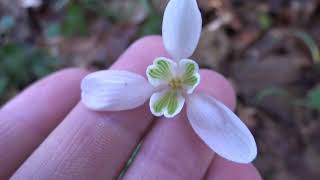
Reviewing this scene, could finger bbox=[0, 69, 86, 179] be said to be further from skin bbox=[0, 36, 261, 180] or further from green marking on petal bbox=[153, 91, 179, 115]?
green marking on petal bbox=[153, 91, 179, 115]

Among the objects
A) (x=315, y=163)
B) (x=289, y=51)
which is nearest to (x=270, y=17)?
(x=289, y=51)

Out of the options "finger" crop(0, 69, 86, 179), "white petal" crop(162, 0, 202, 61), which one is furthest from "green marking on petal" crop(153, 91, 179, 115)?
"finger" crop(0, 69, 86, 179)

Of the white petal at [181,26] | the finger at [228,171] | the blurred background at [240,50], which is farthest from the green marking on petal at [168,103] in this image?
the blurred background at [240,50]

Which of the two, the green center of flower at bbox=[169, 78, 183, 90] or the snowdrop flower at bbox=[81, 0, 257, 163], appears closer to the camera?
the snowdrop flower at bbox=[81, 0, 257, 163]

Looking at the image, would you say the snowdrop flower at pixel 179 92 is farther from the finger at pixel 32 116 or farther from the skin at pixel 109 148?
the finger at pixel 32 116

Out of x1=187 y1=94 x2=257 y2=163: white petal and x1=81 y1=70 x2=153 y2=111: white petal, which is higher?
x1=81 y1=70 x2=153 y2=111: white petal

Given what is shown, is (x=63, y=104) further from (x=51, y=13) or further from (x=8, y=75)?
(x=51, y=13)
